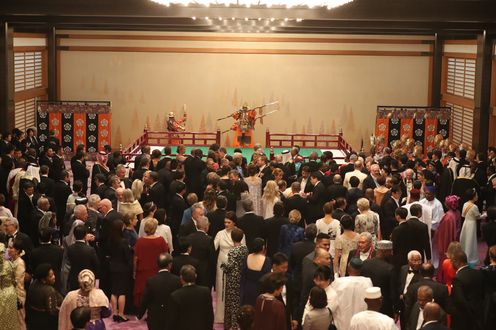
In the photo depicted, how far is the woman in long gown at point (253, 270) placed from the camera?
1007 centimetres

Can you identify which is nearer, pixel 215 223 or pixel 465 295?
pixel 465 295

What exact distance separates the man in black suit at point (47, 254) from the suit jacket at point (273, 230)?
3.20 m

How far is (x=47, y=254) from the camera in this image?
10109 mm

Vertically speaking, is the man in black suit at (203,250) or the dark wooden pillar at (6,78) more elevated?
the dark wooden pillar at (6,78)

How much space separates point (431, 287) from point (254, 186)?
641 cm

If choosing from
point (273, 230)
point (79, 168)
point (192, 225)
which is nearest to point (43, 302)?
point (192, 225)

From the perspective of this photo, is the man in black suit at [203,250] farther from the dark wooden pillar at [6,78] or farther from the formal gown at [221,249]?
the dark wooden pillar at [6,78]

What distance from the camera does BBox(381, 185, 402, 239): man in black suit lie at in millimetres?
13352

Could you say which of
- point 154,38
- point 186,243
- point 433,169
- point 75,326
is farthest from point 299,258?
point 154,38

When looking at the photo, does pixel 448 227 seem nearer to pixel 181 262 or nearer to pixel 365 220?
pixel 365 220

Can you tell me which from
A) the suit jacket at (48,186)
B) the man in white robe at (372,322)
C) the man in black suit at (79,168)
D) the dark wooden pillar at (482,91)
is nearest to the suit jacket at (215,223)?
the suit jacket at (48,186)

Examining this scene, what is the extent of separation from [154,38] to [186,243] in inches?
A: 798

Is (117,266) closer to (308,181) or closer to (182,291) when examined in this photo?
(182,291)

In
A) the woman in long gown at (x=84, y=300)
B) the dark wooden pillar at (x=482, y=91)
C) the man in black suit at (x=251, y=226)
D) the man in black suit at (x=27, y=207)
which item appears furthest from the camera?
the dark wooden pillar at (x=482, y=91)
